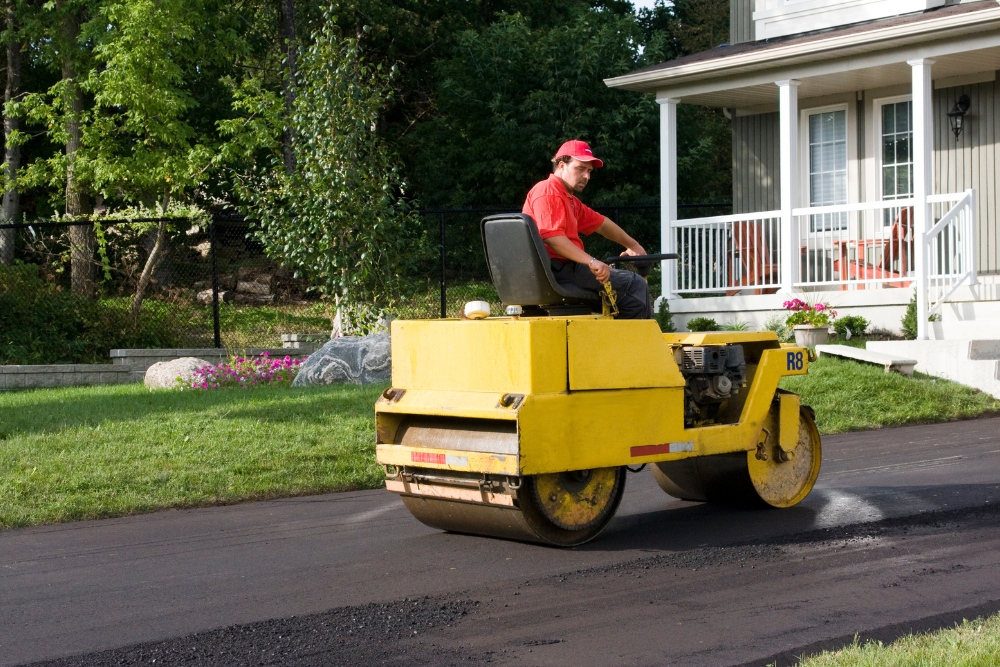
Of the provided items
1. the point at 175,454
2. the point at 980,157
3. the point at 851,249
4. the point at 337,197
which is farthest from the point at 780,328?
the point at 175,454

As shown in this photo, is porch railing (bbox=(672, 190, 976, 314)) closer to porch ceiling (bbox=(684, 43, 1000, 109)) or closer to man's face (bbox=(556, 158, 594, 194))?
porch ceiling (bbox=(684, 43, 1000, 109))

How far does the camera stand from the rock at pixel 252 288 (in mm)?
25906

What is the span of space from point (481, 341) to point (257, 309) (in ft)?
59.5

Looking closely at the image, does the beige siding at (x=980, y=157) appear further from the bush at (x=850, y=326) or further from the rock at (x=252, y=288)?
the rock at (x=252, y=288)

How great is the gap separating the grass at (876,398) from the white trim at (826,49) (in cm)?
461

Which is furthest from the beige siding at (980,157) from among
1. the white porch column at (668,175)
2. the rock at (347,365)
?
the rock at (347,365)

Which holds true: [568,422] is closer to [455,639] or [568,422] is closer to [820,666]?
[455,639]

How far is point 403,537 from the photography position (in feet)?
23.5

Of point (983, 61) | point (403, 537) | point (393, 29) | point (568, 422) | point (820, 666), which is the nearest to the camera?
point (820, 666)

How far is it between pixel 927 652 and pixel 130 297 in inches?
685

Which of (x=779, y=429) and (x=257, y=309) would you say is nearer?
(x=779, y=429)

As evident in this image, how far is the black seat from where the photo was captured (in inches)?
261

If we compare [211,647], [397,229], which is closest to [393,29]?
[397,229]

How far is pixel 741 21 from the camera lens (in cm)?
2014
